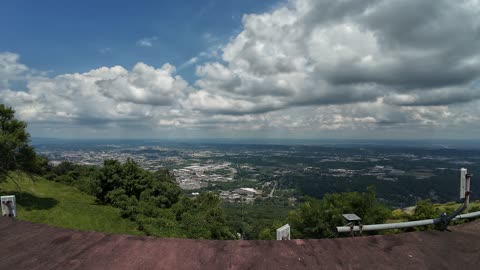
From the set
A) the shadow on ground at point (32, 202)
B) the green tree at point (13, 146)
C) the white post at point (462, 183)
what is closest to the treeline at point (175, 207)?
the green tree at point (13, 146)

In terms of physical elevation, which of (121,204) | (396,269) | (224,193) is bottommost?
(224,193)

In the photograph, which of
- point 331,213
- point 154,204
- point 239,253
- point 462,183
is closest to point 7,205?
point 239,253

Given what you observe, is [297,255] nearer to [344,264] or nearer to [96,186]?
[344,264]

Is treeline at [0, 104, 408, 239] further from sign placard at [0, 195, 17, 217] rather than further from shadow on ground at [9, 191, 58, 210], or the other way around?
sign placard at [0, 195, 17, 217]

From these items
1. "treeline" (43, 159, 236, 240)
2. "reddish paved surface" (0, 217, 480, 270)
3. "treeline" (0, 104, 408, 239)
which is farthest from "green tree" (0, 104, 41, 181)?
"reddish paved surface" (0, 217, 480, 270)

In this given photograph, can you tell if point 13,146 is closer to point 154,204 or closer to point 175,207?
point 154,204

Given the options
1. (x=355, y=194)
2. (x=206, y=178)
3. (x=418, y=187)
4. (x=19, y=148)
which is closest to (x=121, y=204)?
(x=19, y=148)

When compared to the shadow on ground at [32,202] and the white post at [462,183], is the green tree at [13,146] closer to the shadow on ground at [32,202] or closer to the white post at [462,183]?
the shadow on ground at [32,202]
